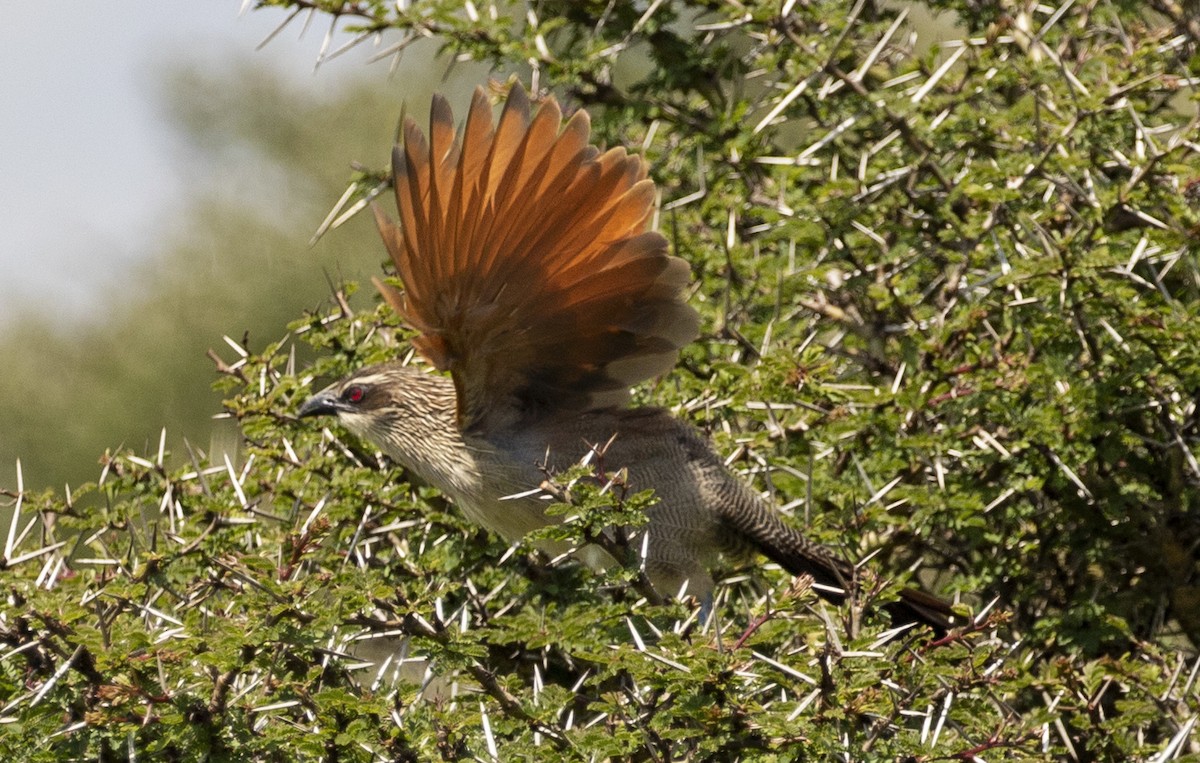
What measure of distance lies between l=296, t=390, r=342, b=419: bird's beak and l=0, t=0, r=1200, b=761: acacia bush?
75 mm

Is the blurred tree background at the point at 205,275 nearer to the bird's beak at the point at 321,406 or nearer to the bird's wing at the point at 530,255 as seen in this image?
the bird's beak at the point at 321,406

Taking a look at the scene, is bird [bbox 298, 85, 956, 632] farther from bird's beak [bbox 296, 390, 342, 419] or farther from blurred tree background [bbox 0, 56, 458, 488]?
blurred tree background [bbox 0, 56, 458, 488]

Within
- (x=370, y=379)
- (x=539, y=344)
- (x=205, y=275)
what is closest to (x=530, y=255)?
(x=539, y=344)

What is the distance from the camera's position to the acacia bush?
246cm

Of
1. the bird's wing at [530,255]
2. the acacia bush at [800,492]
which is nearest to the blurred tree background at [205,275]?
the acacia bush at [800,492]

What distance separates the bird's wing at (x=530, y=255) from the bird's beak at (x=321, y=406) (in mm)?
424

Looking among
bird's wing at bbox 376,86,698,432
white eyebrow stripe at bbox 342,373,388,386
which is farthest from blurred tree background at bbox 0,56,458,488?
bird's wing at bbox 376,86,698,432

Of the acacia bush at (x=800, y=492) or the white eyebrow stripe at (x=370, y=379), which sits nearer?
the acacia bush at (x=800, y=492)

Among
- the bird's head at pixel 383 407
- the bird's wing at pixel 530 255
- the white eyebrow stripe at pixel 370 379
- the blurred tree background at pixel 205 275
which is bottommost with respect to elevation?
the blurred tree background at pixel 205 275

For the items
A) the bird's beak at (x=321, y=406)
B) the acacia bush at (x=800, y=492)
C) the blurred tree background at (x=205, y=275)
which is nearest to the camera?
the acacia bush at (x=800, y=492)

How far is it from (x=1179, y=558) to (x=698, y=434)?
1304 mm

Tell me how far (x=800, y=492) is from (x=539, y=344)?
0.78m

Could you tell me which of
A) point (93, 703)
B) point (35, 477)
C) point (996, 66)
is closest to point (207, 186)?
point (35, 477)

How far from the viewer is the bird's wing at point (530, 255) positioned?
10.2 ft
